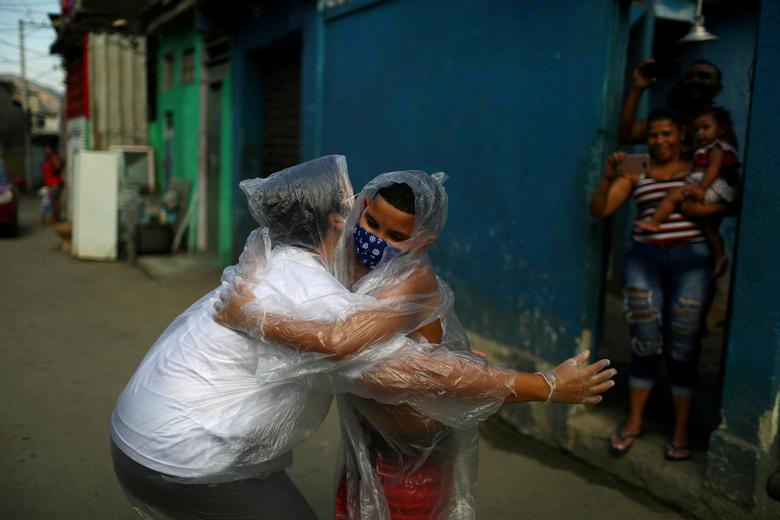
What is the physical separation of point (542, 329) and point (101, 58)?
13609 mm

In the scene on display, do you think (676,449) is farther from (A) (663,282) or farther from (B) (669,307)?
(A) (663,282)

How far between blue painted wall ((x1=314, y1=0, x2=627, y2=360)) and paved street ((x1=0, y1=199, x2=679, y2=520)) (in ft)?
2.43

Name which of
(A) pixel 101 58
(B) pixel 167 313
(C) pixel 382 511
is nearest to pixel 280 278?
(C) pixel 382 511

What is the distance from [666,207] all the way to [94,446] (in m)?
3.17

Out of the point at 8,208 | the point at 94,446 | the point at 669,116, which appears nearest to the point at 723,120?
the point at 669,116

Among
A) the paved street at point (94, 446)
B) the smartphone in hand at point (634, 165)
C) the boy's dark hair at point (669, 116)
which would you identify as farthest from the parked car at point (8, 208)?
the boy's dark hair at point (669, 116)

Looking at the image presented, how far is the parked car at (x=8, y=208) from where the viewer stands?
11992 mm

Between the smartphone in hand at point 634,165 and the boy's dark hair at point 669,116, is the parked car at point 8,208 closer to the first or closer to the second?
the smartphone in hand at point 634,165

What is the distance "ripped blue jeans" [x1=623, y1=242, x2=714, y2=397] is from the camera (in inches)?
124

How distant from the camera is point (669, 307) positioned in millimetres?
3232

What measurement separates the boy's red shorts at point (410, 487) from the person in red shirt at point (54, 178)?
14155 mm

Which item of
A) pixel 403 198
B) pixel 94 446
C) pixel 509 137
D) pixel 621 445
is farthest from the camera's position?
pixel 509 137

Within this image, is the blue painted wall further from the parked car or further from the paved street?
the parked car

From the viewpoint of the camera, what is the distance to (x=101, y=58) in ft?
48.0
